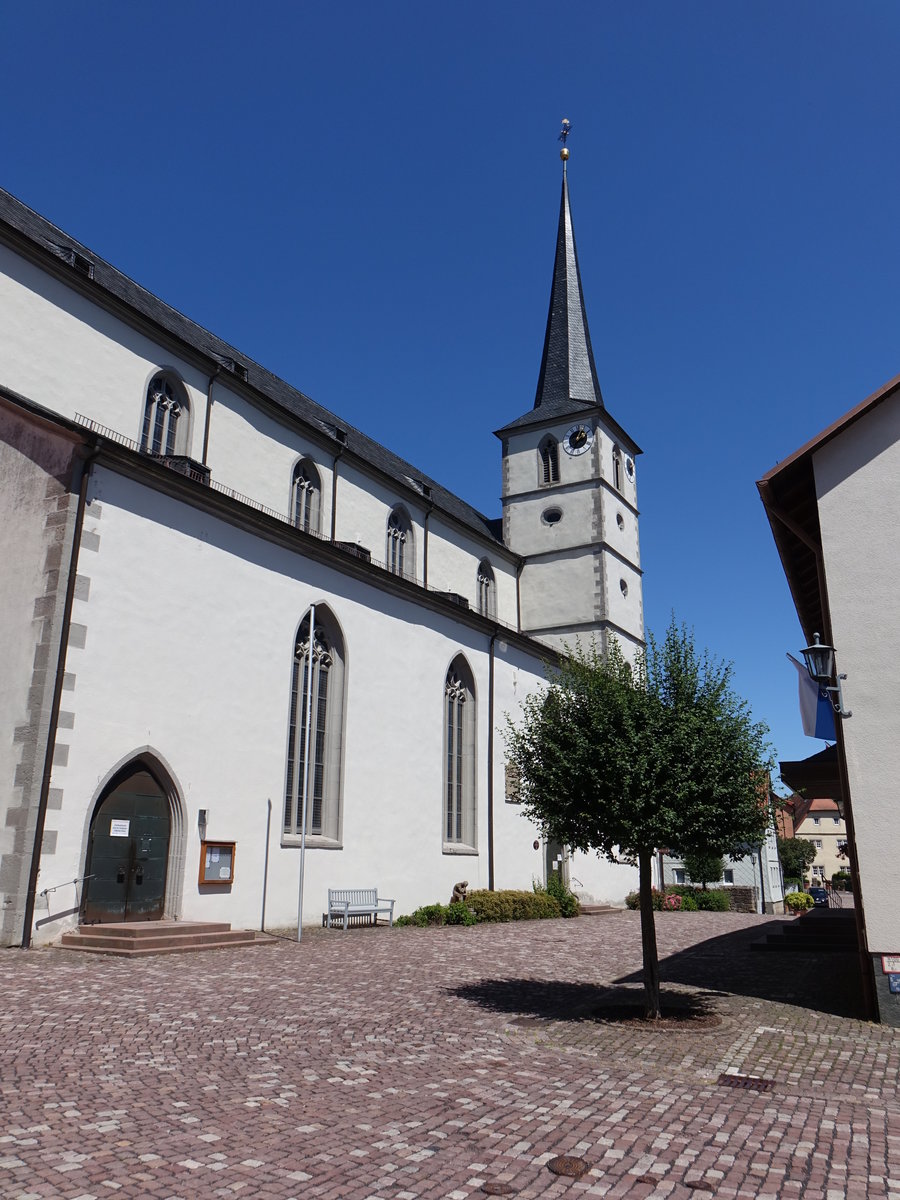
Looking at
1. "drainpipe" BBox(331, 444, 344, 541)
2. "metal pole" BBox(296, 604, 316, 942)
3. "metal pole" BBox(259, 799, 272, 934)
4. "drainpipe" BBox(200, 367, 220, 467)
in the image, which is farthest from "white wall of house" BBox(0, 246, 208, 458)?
"metal pole" BBox(259, 799, 272, 934)

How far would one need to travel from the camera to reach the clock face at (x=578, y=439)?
40.2 metres

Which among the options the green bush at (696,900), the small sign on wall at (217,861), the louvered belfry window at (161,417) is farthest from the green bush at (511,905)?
the louvered belfry window at (161,417)

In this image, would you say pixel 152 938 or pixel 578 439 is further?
pixel 578 439

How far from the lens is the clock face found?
40.2 metres

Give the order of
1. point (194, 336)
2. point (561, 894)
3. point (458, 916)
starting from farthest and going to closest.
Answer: point (561, 894), point (194, 336), point (458, 916)

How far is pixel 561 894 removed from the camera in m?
27.2

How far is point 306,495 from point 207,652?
10034 millimetres

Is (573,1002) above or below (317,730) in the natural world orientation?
below

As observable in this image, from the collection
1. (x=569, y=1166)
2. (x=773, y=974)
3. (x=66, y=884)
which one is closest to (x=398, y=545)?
(x=66, y=884)

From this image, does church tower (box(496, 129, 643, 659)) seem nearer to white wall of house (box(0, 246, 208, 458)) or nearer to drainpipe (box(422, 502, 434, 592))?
drainpipe (box(422, 502, 434, 592))

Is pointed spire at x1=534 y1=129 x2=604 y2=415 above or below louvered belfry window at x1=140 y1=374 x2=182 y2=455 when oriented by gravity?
above

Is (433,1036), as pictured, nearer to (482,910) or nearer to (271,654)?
(271,654)

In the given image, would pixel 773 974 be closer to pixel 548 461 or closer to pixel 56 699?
pixel 56 699

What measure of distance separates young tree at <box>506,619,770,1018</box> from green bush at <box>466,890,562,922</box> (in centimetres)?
1228
